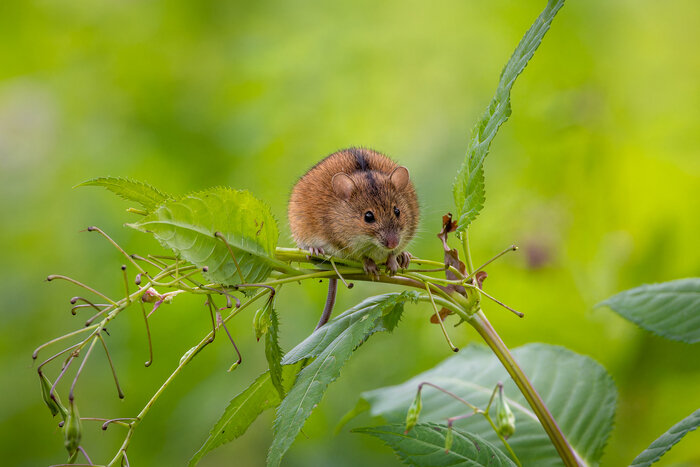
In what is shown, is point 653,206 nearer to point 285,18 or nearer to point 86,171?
point 285,18

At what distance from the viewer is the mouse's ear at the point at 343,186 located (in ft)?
9.34

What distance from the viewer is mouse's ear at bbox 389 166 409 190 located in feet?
9.29

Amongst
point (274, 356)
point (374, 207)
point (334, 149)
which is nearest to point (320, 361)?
point (274, 356)

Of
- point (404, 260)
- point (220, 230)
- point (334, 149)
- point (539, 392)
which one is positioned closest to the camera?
point (220, 230)

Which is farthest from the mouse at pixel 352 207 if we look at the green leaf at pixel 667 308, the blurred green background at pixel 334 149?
the green leaf at pixel 667 308

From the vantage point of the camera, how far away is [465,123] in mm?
4383

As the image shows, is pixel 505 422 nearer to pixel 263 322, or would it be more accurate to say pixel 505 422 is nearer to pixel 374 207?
pixel 263 322

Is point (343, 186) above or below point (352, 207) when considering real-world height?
above

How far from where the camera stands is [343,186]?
2877 mm

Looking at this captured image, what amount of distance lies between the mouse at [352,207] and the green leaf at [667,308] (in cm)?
110

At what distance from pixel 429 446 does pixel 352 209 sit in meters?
1.64

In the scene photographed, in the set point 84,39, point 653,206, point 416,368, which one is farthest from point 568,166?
point 84,39

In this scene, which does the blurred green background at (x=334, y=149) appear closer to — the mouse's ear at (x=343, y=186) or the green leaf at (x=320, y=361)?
the mouse's ear at (x=343, y=186)

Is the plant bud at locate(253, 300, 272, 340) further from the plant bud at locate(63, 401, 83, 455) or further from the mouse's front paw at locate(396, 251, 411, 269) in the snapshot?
the mouse's front paw at locate(396, 251, 411, 269)
